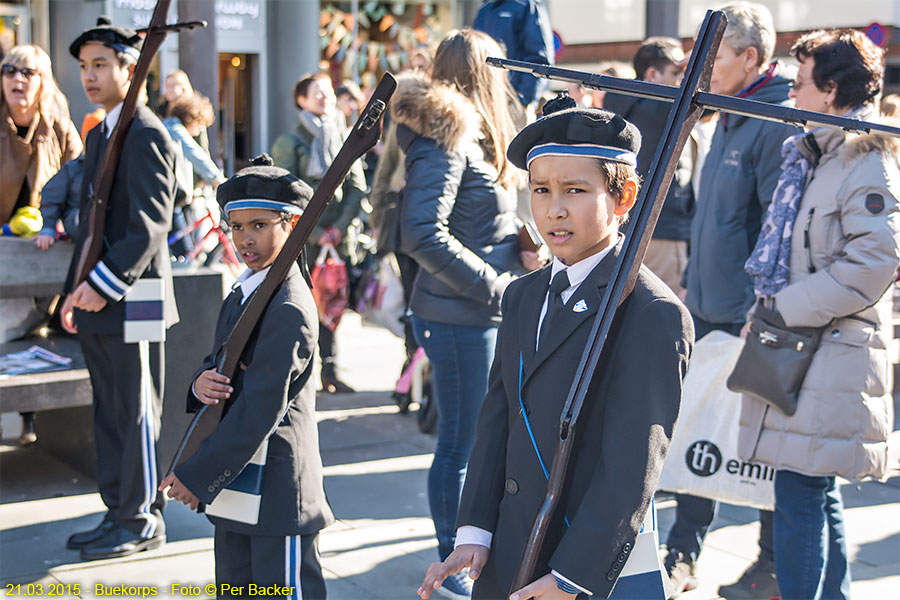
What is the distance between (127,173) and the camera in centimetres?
429

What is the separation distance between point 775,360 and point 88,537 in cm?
284

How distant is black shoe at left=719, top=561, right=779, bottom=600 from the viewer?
4.11 meters

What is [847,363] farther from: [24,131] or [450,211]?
[24,131]

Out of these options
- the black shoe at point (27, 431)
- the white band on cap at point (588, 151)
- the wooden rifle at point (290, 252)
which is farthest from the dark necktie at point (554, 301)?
the black shoe at point (27, 431)

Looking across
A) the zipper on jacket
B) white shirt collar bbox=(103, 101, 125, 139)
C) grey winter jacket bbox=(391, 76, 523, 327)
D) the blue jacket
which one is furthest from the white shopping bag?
white shirt collar bbox=(103, 101, 125, 139)

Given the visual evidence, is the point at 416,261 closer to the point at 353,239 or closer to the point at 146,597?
the point at 146,597

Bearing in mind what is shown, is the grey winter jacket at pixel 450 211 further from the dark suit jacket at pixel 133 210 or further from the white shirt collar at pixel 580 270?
the white shirt collar at pixel 580 270

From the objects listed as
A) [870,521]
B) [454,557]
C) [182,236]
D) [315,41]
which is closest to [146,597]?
[454,557]

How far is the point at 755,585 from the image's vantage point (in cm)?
413

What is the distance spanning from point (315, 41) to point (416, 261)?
1133 cm

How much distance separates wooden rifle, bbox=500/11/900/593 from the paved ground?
6.77 ft

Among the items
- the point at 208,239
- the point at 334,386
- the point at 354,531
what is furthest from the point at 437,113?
the point at 208,239

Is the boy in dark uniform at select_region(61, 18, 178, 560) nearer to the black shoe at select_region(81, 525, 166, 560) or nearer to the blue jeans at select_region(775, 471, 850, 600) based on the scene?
the black shoe at select_region(81, 525, 166, 560)

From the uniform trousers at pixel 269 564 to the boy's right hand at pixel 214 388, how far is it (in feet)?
1.34
